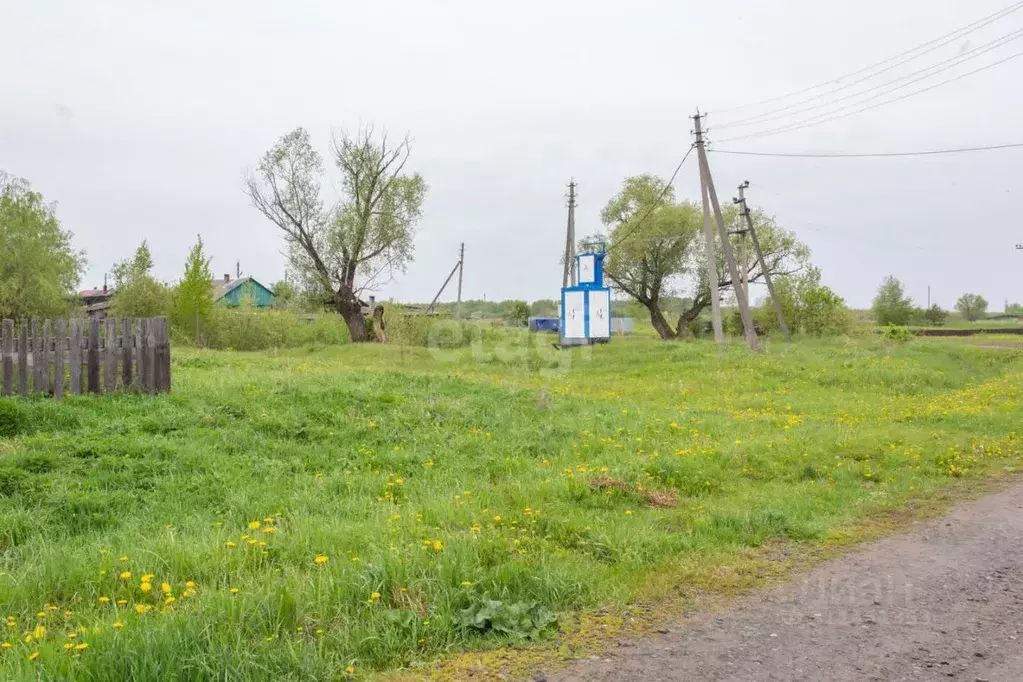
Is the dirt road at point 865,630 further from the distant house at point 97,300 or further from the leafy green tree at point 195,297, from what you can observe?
the leafy green tree at point 195,297

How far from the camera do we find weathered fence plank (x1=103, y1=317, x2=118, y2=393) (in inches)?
426

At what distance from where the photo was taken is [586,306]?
35125 mm

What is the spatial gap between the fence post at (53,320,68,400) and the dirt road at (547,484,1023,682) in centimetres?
941

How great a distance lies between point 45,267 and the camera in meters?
36.1

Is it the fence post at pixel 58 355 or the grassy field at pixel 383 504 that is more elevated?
the fence post at pixel 58 355

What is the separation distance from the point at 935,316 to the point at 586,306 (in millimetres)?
50459

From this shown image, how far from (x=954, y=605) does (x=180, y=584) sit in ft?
15.3

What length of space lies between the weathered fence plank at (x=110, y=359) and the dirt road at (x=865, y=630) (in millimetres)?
9562

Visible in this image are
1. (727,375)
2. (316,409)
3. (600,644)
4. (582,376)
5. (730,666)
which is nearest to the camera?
(730,666)

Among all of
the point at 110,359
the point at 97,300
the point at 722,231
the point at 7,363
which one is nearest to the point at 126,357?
the point at 110,359

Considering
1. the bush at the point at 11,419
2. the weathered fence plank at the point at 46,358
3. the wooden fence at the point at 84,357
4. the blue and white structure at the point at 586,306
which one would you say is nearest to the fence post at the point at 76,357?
the wooden fence at the point at 84,357

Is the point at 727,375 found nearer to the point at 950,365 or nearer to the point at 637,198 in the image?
the point at 950,365

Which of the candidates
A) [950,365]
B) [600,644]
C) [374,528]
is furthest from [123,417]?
[950,365]

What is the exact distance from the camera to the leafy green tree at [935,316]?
69188mm
